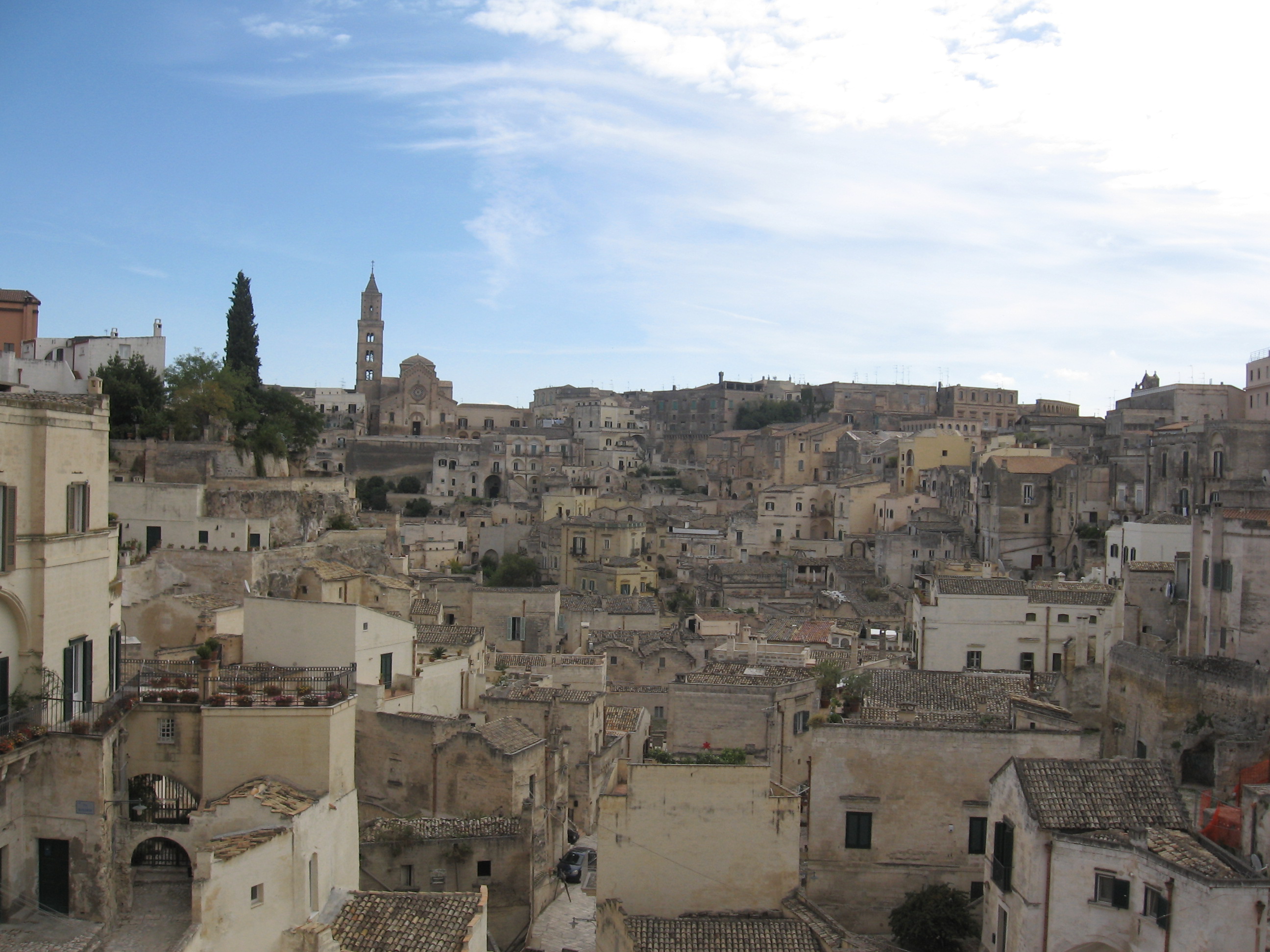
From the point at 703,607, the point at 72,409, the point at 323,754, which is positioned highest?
the point at 72,409

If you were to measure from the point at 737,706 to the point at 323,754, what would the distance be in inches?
347

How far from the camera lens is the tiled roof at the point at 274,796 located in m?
13.8

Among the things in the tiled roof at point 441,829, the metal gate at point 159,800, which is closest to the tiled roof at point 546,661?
the tiled roof at point 441,829

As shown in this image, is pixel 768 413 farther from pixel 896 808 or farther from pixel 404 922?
pixel 404 922

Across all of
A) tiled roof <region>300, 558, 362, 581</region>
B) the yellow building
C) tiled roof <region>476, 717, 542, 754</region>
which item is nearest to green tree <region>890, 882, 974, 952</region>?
tiled roof <region>476, 717, 542, 754</region>

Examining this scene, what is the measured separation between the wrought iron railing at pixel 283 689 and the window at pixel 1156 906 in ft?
33.5

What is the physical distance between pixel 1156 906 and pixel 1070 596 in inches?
612

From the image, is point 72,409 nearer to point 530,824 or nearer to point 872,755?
point 530,824

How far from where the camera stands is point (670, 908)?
16.5 meters

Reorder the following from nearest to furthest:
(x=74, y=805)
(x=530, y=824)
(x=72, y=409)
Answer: (x=74, y=805) → (x=72, y=409) → (x=530, y=824)

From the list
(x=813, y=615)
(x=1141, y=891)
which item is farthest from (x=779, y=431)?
(x=1141, y=891)

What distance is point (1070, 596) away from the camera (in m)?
27.2

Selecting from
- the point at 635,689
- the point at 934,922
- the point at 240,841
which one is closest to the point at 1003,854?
the point at 934,922

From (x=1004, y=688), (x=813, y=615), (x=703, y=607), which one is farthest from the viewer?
(x=703, y=607)
